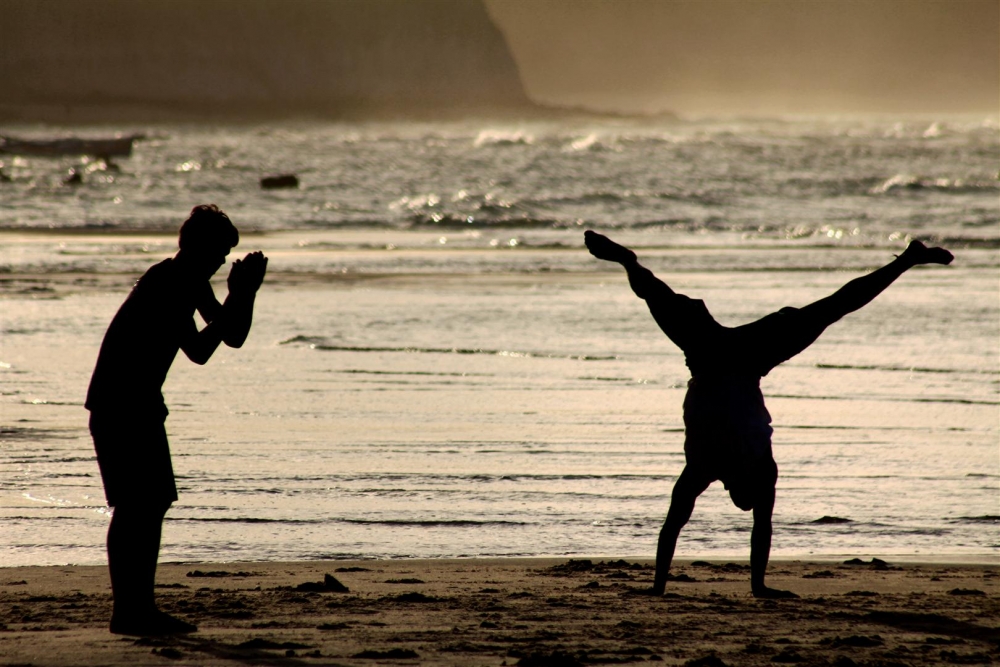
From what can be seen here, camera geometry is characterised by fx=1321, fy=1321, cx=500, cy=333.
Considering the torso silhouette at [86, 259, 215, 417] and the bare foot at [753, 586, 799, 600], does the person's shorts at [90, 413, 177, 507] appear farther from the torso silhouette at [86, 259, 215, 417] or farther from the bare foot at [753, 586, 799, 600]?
the bare foot at [753, 586, 799, 600]

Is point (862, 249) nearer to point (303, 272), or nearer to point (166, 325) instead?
point (303, 272)

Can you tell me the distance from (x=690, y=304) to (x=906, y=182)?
41944mm

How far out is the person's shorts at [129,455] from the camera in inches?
176

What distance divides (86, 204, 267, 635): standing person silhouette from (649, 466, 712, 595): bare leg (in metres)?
1.87

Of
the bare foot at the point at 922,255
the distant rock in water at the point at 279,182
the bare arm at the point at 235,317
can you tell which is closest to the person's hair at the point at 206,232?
the bare arm at the point at 235,317

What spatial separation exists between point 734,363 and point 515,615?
50.6 inches

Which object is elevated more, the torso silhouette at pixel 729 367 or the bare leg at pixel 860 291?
the bare leg at pixel 860 291

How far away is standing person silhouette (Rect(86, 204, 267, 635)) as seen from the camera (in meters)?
4.48

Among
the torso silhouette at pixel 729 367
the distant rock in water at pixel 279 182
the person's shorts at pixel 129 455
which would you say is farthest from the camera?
the distant rock in water at pixel 279 182

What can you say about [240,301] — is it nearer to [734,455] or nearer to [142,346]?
[142,346]

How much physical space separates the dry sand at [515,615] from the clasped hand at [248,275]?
1.19 m

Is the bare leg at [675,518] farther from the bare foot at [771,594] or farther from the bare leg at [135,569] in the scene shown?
the bare leg at [135,569]

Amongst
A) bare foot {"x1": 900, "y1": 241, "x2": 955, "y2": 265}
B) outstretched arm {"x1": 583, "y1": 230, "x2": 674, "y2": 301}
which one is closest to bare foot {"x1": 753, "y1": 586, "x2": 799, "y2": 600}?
outstretched arm {"x1": 583, "y1": 230, "x2": 674, "y2": 301}

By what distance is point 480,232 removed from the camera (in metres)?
29.5
